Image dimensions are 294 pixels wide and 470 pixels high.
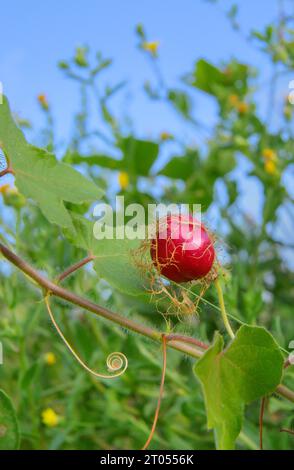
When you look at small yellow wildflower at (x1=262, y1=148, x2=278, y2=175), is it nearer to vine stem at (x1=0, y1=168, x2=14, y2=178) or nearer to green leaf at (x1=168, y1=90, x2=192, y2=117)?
green leaf at (x1=168, y1=90, x2=192, y2=117)

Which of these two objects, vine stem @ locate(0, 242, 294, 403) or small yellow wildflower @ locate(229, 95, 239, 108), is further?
small yellow wildflower @ locate(229, 95, 239, 108)

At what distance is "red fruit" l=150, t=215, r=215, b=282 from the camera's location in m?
→ 0.50

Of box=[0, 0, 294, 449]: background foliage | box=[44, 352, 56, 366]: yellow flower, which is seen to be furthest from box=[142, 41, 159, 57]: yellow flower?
box=[44, 352, 56, 366]: yellow flower

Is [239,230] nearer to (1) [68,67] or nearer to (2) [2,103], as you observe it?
(1) [68,67]

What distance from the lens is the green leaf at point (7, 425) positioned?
Answer: 0.52 meters

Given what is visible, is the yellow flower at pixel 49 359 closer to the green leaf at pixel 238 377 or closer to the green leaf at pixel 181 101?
the green leaf at pixel 181 101

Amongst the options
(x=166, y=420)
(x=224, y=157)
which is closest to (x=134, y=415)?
(x=166, y=420)

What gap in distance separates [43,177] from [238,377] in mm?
222

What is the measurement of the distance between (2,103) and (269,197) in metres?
0.83

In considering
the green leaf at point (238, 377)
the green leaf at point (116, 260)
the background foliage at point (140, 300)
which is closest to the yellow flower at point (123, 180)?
the background foliage at point (140, 300)

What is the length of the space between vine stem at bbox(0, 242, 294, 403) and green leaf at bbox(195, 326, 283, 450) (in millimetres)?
26

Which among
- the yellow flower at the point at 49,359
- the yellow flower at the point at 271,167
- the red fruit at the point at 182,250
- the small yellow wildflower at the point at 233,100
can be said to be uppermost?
the small yellow wildflower at the point at 233,100

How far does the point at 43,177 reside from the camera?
0.51 m

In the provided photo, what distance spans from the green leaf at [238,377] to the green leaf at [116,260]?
11 cm
